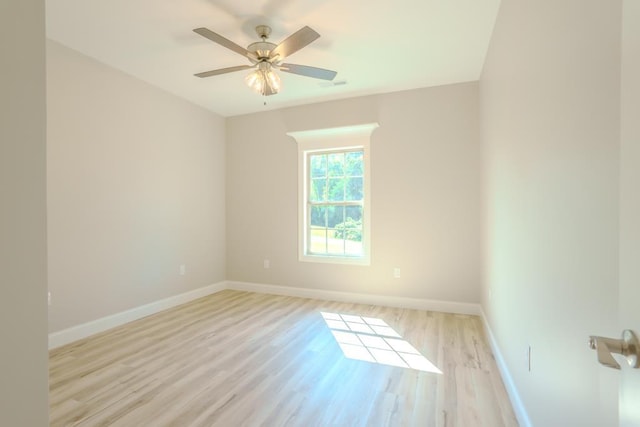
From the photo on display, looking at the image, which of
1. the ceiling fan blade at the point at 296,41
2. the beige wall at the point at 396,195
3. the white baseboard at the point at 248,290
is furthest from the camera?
the beige wall at the point at 396,195

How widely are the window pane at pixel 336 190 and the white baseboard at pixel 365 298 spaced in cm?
129

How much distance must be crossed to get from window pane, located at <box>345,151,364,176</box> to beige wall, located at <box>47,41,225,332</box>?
81.0 inches

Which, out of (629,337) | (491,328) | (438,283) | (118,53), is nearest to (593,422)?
(629,337)

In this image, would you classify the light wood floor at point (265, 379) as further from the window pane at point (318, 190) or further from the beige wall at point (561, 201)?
the window pane at point (318, 190)

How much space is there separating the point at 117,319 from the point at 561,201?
3878mm

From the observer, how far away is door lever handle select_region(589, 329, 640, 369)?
1.76 ft

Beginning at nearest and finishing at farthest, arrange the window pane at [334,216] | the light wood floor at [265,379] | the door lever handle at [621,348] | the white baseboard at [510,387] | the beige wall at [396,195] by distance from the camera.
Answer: the door lever handle at [621,348] → the white baseboard at [510,387] → the light wood floor at [265,379] → the beige wall at [396,195] → the window pane at [334,216]

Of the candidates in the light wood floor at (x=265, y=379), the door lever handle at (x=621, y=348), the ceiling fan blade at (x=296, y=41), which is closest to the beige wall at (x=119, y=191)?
the light wood floor at (x=265, y=379)

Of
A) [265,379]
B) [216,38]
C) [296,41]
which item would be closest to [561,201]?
[296,41]

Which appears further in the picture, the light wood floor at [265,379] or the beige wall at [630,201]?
the light wood floor at [265,379]

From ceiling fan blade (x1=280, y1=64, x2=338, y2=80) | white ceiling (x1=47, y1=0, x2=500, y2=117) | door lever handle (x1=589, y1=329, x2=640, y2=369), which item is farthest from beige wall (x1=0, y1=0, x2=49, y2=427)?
ceiling fan blade (x1=280, y1=64, x2=338, y2=80)

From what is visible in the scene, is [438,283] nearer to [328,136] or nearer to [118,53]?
[328,136]

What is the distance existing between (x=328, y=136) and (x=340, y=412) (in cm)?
329

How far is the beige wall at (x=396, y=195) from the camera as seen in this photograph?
141 inches
